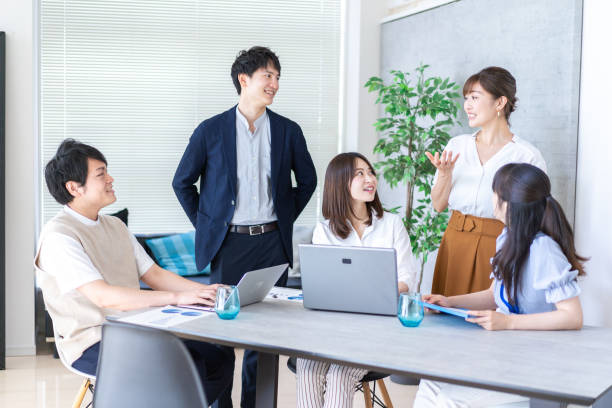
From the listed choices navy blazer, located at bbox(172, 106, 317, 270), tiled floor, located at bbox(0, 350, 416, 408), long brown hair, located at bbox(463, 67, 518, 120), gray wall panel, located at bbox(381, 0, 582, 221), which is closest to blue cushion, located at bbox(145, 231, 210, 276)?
tiled floor, located at bbox(0, 350, 416, 408)

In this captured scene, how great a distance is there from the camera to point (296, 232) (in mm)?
5129

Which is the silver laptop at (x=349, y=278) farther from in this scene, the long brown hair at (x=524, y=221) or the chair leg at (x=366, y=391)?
the chair leg at (x=366, y=391)

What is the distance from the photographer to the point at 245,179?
321 cm

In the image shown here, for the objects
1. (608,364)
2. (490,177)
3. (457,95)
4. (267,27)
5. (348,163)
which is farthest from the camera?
(267,27)

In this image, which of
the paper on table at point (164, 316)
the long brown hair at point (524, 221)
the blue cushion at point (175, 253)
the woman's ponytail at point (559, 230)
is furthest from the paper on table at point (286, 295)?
the blue cushion at point (175, 253)

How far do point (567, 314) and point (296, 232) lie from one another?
3.16 m

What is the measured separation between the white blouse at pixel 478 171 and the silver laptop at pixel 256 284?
114cm

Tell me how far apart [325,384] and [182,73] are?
123 inches

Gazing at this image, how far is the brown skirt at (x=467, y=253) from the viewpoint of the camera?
10.1 feet

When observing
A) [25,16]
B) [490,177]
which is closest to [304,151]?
[490,177]

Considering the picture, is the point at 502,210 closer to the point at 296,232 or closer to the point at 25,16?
the point at 296,232

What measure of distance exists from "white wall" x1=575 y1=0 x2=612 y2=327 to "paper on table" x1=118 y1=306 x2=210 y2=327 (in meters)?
1.94

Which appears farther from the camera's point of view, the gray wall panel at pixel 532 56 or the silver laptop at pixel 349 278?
the gray wall panel at pixel 532 56

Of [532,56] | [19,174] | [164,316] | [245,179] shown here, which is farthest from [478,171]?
[19,174]
